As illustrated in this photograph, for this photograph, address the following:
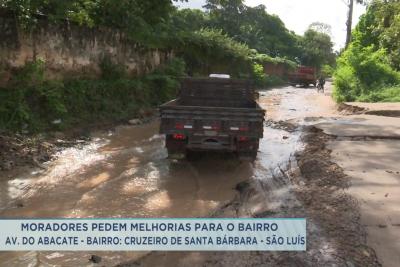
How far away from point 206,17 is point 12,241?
50.0m

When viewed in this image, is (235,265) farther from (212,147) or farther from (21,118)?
(21,118)

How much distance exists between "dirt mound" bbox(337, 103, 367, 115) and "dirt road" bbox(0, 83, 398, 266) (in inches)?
266

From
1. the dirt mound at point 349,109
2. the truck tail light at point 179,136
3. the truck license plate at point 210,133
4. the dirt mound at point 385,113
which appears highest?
the truck license plate at point 210,133

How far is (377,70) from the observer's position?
24.2 meters

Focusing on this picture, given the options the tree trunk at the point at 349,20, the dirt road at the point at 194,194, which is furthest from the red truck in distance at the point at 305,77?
the dirt road at the point at 194,194

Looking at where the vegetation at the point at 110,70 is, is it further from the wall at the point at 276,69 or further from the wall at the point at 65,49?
the wall at the point at 276,69

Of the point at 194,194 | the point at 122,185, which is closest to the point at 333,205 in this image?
the point at 194,194

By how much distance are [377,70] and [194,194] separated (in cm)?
1953

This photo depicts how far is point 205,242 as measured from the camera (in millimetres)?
4414

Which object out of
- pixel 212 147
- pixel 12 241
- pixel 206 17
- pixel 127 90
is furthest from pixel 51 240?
pixel 206 17

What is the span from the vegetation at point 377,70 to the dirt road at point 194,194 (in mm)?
11722

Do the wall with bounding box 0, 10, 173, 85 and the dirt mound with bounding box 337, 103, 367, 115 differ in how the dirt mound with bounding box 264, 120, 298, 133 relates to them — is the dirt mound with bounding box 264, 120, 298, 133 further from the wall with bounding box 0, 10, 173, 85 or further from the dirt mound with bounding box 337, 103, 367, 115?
the wall with bounding box 0, 10, 173, 85

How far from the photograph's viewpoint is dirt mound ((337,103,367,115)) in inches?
706

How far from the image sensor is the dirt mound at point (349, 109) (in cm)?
1794
